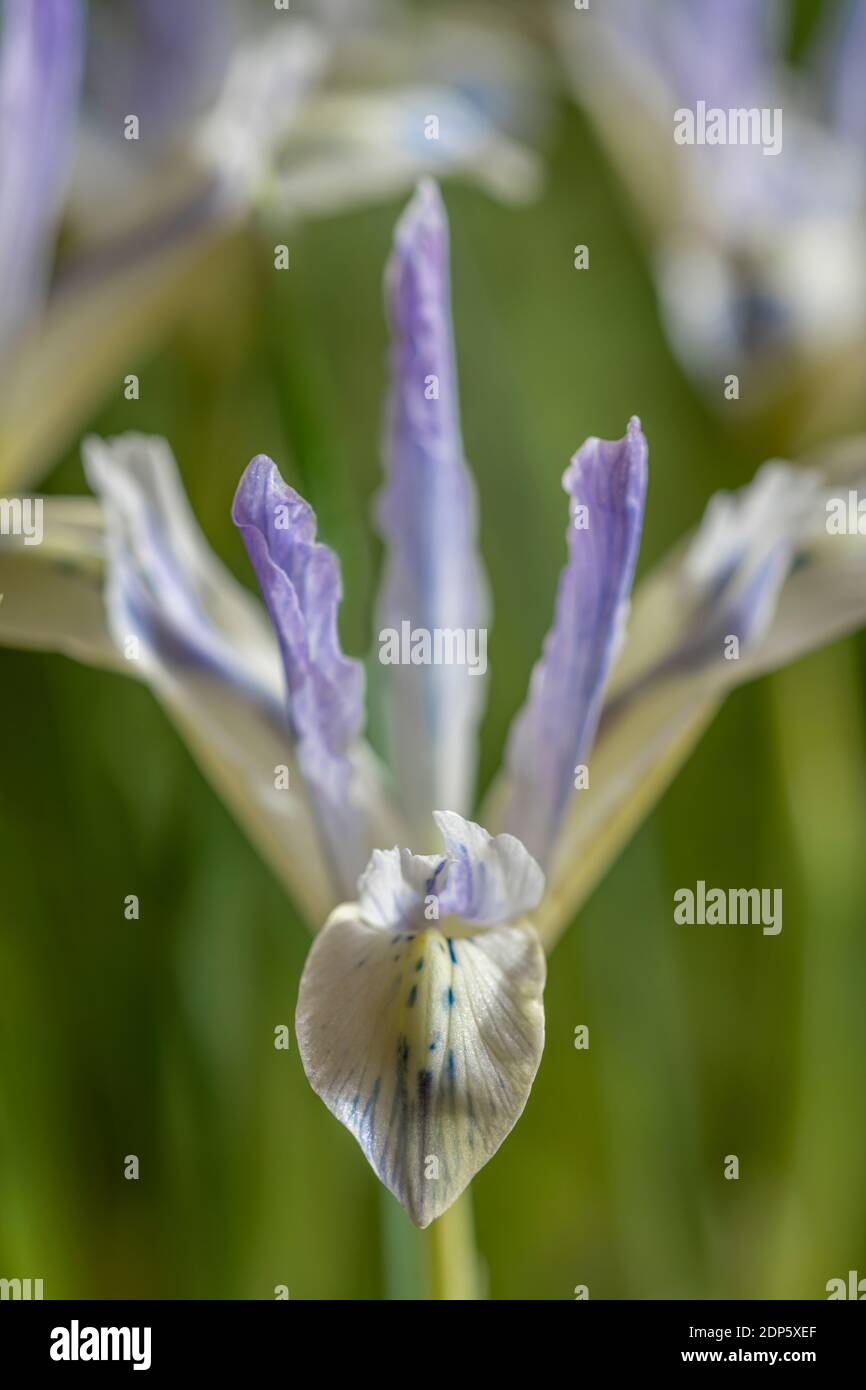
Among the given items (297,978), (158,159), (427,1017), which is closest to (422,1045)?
(427,1017)

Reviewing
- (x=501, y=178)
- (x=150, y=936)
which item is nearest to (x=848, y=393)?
(x=501, y=178)

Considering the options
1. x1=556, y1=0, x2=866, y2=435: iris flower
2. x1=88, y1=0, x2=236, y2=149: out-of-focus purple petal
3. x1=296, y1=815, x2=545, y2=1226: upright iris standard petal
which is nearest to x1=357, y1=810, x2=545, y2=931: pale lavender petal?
x1=296, y1=815, x2=545, y2=1226: upright iris standard petal

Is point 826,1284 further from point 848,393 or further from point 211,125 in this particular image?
point 211,125

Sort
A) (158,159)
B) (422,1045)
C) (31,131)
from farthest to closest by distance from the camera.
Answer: (158,159) < (31,131) < (422,1045)

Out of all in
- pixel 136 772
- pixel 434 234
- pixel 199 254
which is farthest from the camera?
pixel 136 772

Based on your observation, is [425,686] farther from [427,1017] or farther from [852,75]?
[852,75]

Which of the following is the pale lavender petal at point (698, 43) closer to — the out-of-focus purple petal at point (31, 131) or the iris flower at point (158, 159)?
the iris flower at point (158, 159)
